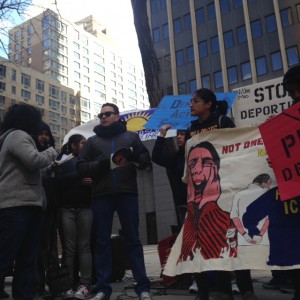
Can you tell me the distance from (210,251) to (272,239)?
1.78 feet

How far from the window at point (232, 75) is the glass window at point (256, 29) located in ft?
10.5

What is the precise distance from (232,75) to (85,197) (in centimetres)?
3227

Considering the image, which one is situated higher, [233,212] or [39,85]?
[39,85]

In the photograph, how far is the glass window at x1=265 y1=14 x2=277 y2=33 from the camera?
33281 millimetres

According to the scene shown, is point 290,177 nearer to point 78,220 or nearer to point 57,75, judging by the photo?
point 78,220

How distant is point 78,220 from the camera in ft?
14.8

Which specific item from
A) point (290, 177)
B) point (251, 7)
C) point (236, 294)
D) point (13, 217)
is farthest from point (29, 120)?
point (251, 7)

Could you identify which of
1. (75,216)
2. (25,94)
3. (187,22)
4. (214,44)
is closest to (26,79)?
(25,94)

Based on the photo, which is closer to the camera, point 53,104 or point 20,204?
point 20,204

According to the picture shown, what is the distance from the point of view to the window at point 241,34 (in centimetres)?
3506

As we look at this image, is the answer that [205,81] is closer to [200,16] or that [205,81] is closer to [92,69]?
[200,16]

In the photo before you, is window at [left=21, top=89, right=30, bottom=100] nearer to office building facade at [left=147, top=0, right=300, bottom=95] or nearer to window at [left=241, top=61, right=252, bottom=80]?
office building facade at [left=147, top=0, right=300, bottom=95]

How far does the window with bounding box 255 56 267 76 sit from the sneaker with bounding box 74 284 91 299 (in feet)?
104

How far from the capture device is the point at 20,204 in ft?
10.6
